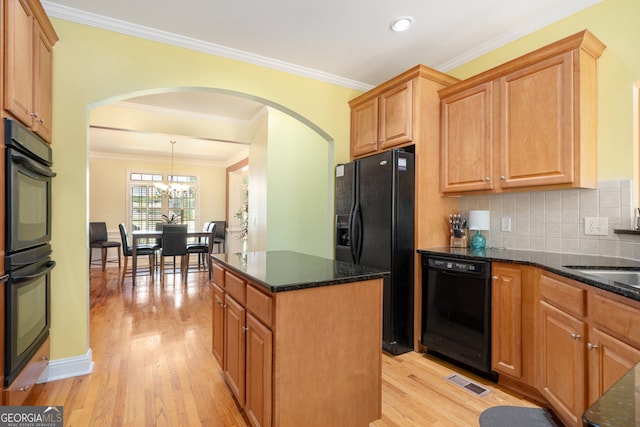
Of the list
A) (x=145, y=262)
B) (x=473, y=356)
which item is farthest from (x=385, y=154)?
(x=145, y=262)

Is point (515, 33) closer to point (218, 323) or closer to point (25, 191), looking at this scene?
point (218, 323)

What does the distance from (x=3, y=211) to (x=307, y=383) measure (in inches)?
67.5

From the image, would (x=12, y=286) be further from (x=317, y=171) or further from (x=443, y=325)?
(x=317, y=171)

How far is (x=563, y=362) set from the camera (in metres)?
1.77

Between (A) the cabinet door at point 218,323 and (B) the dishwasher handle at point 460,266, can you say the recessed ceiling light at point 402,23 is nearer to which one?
(B) the dishwasher handle at point 460,266

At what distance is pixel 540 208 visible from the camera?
2537 millimetres

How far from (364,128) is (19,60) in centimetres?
267

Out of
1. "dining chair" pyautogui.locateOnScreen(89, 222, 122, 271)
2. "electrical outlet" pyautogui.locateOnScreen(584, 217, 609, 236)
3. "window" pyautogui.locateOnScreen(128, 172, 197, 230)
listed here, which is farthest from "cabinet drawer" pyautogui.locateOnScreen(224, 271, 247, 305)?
"window" pyautogui.locateOnScreen(128, 172, 197, 230)

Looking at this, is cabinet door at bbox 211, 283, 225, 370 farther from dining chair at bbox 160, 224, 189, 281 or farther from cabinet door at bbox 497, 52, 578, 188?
dining chair at bbox 160, 224, 189, 281

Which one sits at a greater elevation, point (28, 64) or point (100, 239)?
point (28, 64)

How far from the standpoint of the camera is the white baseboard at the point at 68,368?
92.1 inches

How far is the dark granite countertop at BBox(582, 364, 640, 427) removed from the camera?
17.6 inches

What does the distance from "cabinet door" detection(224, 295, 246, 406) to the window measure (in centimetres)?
625

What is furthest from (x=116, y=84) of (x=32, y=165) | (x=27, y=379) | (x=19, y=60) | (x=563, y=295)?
(x=563, y=295)
